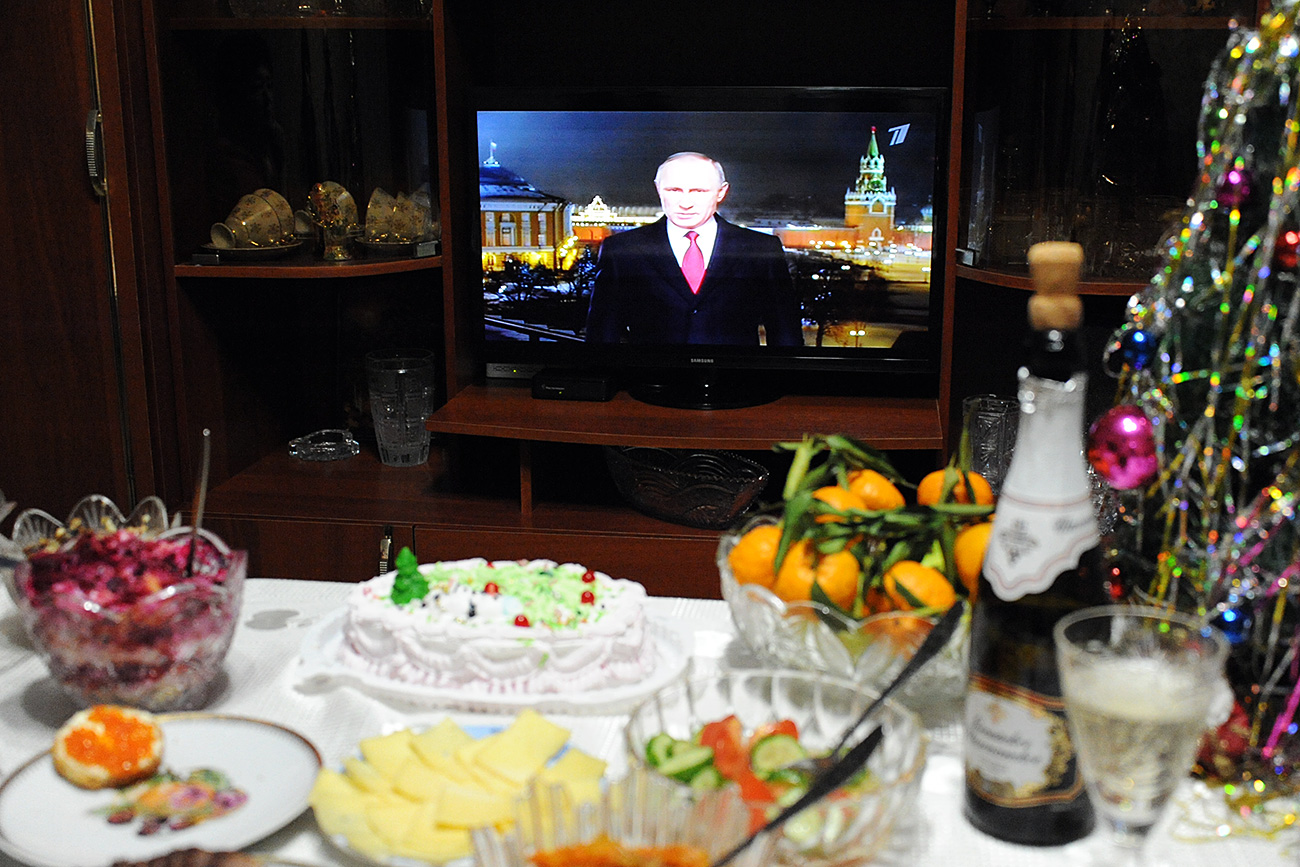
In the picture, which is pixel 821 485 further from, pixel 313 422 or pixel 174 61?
pixel 313 422

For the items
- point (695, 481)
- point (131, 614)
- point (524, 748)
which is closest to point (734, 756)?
point (524, 748)

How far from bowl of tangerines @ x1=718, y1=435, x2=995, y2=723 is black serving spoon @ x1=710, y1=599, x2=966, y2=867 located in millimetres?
22

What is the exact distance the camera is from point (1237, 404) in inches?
33.5

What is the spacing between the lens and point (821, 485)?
3.53ft

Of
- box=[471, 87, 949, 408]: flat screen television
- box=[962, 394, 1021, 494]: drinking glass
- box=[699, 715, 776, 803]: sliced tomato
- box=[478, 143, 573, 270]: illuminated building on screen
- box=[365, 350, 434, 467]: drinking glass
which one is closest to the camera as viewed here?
box=[699, 715, 776, 803]: sliced tomato

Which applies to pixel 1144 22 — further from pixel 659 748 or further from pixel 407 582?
pixel 659 748

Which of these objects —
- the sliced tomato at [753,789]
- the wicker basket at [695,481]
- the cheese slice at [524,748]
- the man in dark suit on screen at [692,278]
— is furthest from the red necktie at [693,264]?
the sliced tomato at [753,789]

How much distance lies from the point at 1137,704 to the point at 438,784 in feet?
1.52

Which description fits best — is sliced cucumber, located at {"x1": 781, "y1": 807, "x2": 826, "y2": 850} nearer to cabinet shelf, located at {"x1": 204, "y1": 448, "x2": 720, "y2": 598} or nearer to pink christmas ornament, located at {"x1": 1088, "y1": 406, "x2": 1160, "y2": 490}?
pink christmas ornament, located at {"x1": 1088, "y1": 406, "x2": 1160, "y2": 490}

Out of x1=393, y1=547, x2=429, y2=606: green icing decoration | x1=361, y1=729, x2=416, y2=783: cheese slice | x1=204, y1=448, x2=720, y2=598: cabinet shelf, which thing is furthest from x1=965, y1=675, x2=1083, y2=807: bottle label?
x1=204, y1=448, x2=720, y2=598: cabinet shelf

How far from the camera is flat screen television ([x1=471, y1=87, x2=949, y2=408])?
252 centimetres

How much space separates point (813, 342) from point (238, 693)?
177 centimetres

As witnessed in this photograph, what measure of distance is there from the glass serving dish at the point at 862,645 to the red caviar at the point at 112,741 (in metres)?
0.48

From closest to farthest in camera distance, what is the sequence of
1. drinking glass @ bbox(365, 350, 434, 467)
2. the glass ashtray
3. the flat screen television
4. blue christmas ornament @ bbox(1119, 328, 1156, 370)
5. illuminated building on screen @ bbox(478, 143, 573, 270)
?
blue christmas ornament @ bbox(1119, 328, 1156, 370) < the flat screen television < illuminated building on screen @ bbox(478, 143, 573, 270) < drinking glass @ bbox(365, 350, 434, 467) < the glass ashtray
